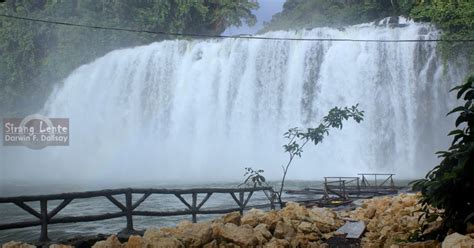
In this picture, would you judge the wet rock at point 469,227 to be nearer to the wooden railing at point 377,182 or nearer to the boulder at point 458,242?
the boulder at point 458,242

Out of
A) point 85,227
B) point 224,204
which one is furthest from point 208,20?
point 85,227

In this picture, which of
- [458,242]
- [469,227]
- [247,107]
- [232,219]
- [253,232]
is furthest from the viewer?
[247,107]

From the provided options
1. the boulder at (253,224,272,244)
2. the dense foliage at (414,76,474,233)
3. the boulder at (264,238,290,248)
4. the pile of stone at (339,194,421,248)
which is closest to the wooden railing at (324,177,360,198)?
the pile of stone at (339,194,421,248)

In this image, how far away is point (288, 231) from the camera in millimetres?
7352

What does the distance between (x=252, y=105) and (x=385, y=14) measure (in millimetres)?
15137

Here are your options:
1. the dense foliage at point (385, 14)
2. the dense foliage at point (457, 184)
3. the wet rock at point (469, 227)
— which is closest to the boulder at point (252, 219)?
the dense foliage at point (457, 184)

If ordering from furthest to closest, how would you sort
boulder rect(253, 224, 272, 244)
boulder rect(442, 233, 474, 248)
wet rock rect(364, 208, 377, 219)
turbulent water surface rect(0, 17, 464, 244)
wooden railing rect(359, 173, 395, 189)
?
turbulent water surface rect(0, 17, 464, 244) < wooden railing rect(359, 173, 395, 189) < wet rock rect(364, 208, 377, 219) < boulder rect(253, 224, 272, 244) < boulder rect(442, 233, 474, 248)

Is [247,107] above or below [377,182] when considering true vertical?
above

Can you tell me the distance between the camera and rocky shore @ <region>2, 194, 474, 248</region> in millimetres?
6516

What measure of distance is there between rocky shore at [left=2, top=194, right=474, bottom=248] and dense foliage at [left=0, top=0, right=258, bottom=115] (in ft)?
125

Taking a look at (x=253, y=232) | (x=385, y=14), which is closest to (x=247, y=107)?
(x=385, y=14)

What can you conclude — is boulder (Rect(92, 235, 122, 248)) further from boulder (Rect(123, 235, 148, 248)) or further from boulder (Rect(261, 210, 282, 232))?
boulder (Rect(261, 210, 282, 232))

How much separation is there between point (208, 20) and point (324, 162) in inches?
943

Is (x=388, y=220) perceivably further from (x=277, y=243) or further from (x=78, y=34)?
(x=78, y=34)
